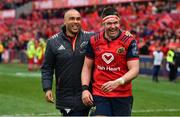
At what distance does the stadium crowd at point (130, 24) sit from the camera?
30631 mm

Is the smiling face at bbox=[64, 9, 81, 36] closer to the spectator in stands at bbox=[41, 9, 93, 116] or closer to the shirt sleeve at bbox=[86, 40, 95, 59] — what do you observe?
the spectator in stands at bbox=[41, 9, 93, 116]

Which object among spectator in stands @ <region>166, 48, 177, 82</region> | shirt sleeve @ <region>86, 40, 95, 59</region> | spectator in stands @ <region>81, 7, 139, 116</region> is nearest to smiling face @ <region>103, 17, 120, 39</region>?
spectator in stands @ <region>81, 7, 139, 116</region>

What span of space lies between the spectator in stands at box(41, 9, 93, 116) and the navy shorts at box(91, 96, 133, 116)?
857 mm

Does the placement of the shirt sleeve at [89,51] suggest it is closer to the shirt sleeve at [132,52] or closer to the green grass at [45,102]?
the shirt sleeve at [132,52]

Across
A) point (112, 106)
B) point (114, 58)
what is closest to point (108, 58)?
point (114, 58)

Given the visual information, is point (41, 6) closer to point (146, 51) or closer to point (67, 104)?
point (146, 51)

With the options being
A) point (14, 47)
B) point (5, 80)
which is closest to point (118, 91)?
point (5, 80)

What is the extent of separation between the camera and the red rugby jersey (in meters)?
7.22

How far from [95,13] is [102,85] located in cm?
3227

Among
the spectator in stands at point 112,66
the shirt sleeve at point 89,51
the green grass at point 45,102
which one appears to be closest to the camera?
the spectator in stands at point 112,66

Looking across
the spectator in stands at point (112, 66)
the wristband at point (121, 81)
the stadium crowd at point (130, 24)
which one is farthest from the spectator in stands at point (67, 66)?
the stadium crowd at point (130, 24)

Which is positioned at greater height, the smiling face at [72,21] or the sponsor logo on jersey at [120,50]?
the smiling face at [72,21]

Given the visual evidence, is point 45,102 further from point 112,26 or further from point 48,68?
point 112,26

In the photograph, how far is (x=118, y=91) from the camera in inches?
285
